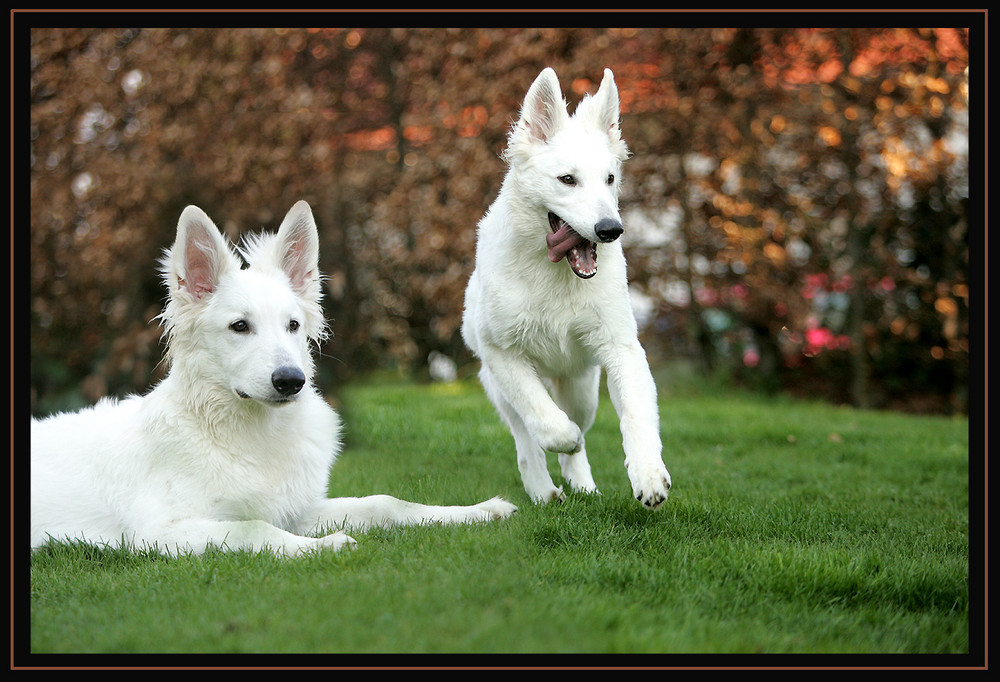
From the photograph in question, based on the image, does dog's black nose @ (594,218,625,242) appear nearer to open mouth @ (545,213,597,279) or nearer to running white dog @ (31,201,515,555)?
open mouth @ (545,213,597,279)

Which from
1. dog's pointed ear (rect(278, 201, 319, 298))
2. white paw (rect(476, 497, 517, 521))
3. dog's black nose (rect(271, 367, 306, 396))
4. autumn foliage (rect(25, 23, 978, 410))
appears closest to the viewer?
dog's black nose (rect(271, 367, 306, 396))

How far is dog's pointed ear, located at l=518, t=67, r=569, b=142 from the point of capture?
5127 mm

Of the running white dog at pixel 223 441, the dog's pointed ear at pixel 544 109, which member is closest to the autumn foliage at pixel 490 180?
the running white dog at pixel 223 441

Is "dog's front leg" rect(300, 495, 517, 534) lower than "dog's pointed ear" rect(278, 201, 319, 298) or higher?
lower

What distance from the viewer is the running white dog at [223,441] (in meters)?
4.51

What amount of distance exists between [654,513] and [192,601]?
241 centimetres

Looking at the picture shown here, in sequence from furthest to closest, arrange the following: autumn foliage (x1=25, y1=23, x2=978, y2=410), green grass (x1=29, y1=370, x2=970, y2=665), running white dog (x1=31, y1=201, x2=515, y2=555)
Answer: autumn foliage (x1=25, y1=23, x2=978, y2=410) < running white dog (x1=31, y1=201, x2=515, y2=555) < green grass (x1=29, y1=370, x2=970, y2=665)

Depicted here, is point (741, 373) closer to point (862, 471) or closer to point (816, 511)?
point (862, 471)

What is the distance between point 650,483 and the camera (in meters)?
4.25

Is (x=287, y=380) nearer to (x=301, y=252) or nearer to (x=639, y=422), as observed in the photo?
(x=301, y=252)

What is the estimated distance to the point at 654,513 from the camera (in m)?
4.88

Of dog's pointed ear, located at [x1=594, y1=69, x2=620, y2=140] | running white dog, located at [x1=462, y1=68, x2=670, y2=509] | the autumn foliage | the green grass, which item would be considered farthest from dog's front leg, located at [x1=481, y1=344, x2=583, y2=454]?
the autumn foliage
